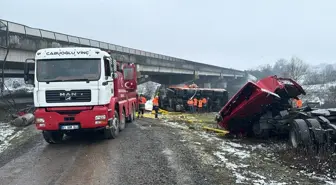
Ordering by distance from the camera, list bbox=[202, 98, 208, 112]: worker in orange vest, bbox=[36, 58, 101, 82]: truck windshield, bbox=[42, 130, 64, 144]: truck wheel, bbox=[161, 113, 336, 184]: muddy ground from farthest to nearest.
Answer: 1. bbox=[202, 98, 208, 112]: worker in orange vest
2. bbox=[42, 130, 64, 144]: truck wheel
3. bbox=[36, 58, 101, 82]: truck windshield
4. bbox=[161, 113, 336, 184]: muddy ground

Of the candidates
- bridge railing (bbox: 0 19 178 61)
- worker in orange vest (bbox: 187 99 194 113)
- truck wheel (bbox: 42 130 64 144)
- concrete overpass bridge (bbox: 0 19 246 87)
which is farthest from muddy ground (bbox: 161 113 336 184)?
bridge railing (bbox: 0 19 178 61)

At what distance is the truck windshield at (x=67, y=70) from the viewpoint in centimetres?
974

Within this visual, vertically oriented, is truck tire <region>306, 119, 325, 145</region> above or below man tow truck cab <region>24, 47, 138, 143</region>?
below

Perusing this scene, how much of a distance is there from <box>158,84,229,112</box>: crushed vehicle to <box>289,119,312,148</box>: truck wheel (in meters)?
17.1

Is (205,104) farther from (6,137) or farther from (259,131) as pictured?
(6,137)

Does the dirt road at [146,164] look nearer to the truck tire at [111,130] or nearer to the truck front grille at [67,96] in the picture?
the truck tire at [111,130]

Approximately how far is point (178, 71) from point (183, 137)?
137 ft

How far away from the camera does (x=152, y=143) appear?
9.92m

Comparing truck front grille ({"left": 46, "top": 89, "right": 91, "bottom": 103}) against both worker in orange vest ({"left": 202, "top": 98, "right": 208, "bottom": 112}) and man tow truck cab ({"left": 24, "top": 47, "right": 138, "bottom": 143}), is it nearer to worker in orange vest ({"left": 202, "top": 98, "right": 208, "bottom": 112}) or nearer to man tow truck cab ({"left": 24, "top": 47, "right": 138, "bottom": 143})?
man tow truck cab ({"left": 24, "top": 47, "right": 138, "bottom": 143})

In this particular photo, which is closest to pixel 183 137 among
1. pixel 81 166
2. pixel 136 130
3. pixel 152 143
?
pixel 152 143

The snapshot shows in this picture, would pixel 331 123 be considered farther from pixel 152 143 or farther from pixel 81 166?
pixel 81 166

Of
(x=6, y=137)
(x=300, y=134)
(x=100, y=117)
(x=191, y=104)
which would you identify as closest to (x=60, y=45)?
(x=191, y=104)

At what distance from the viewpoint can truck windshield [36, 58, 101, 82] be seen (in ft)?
32.0

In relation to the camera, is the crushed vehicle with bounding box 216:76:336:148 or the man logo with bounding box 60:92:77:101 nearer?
the crushed vehicle with bounding box 216:76:336:148
